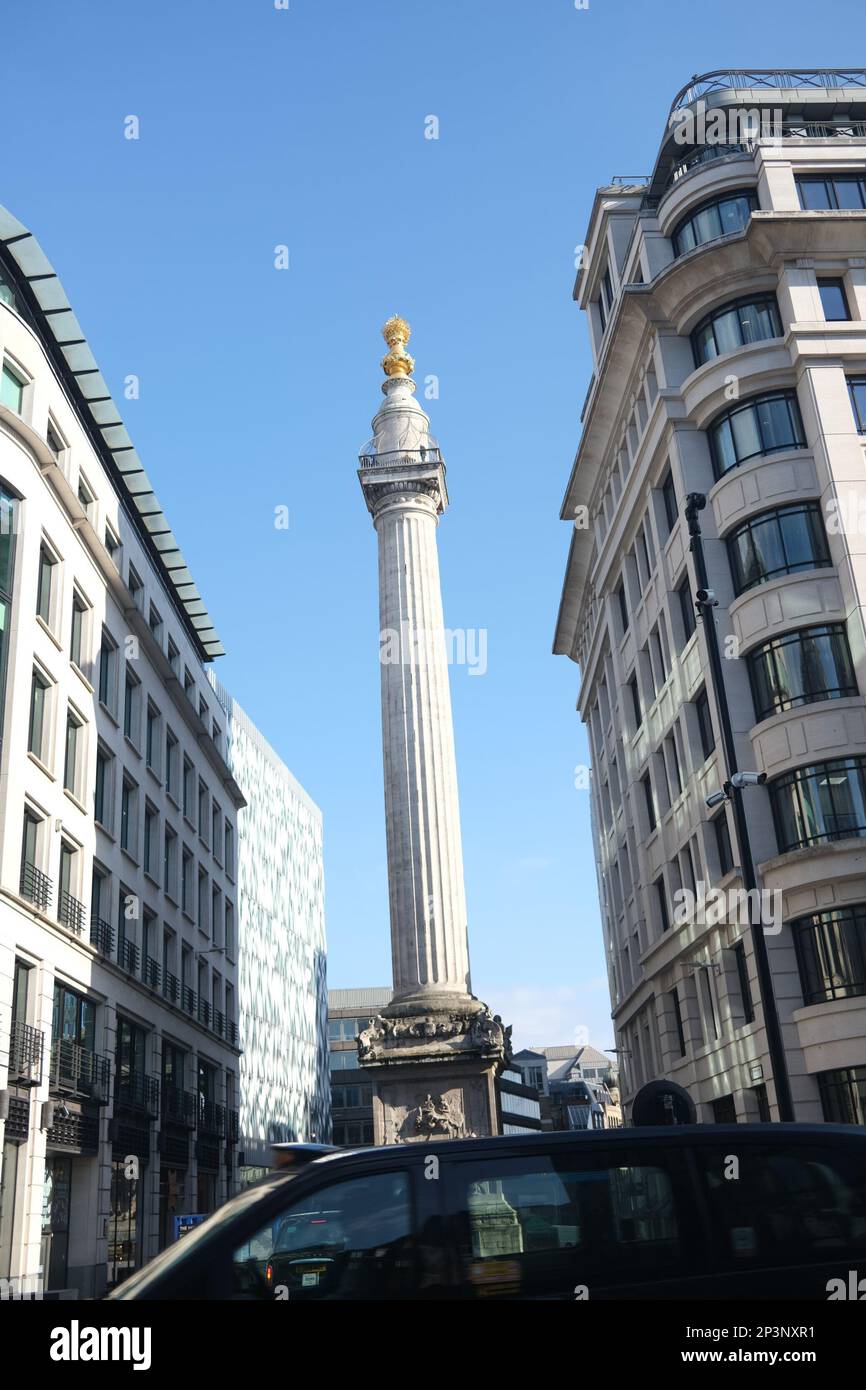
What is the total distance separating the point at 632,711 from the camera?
141 ft

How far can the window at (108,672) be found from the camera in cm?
3571

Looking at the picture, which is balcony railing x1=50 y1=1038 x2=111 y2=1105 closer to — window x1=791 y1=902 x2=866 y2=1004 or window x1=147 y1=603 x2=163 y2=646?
window x1=147 y1=603 x2=163 y2=646

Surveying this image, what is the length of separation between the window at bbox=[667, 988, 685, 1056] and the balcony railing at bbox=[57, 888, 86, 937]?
17125mm

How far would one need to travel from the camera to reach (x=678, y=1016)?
1459 inches

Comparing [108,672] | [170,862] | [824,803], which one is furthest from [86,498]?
[824,803]

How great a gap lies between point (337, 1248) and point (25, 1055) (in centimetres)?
2255

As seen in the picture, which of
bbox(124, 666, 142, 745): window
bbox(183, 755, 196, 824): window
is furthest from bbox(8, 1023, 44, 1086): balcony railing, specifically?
bbox(183, 755, 196, 824): window

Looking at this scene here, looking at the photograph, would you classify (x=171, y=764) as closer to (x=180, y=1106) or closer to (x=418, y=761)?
(x=418, y=761)

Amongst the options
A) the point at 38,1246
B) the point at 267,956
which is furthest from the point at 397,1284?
the point at 267,956

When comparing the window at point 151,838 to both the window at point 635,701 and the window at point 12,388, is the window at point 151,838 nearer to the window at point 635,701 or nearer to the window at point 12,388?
the window at point 12,388

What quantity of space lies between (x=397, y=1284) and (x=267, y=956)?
262 feet

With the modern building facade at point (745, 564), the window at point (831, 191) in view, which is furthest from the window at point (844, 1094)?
the window at point (831, 191)
